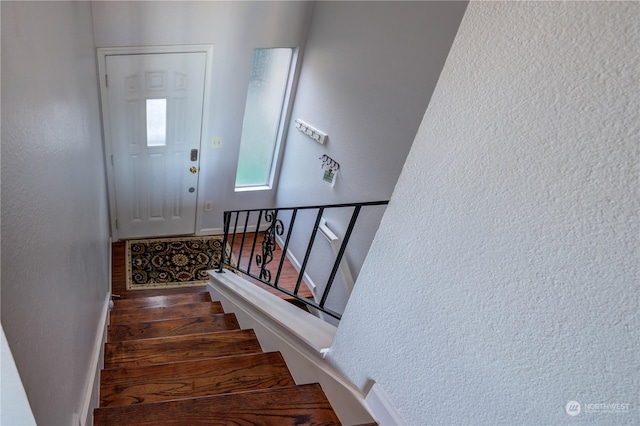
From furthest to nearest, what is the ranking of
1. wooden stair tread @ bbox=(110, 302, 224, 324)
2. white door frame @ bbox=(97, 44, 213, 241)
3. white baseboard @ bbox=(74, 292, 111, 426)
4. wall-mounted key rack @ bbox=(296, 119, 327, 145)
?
wall-mounted key rack @ bbox=(296, 119, 327, 145) → white door frame @ bbox=(97, 44, 213, 241) → wooden stair tread @ bbox=(110, 302, 224, 324) → white baseboard @ bbox=(74, 292, 111, 426)

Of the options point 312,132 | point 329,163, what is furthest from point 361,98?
point 312,132

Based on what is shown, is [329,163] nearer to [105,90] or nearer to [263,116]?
[263,116]

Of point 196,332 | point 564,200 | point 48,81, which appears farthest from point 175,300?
point 564,200

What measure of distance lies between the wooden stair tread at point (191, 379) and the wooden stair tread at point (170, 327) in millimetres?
609

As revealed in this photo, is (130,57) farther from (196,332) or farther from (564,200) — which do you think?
(564,200)

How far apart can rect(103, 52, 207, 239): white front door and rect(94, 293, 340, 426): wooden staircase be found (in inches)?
64.7

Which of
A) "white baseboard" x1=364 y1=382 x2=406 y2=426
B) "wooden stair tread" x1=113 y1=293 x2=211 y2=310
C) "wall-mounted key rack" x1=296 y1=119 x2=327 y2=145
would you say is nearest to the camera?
"white baseboard" x1=364 y1=382 x2=406 y2=426

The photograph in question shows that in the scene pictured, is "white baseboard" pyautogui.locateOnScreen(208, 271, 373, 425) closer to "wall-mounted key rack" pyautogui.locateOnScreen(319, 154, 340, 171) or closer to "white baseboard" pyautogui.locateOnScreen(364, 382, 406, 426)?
"white baseboard" pyautogui.locateOnScreen(364, 382, 406, 426)

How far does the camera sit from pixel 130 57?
3.49 metres

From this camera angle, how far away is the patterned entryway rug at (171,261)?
13.4 ft

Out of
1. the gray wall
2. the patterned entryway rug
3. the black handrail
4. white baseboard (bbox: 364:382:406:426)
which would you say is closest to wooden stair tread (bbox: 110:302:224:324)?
the black handrail

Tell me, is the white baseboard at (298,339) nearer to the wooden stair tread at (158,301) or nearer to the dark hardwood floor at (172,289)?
the wooden stair tread at (158,301)

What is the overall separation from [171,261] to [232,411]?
3.10m

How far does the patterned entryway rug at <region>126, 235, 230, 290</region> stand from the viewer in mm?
4070
